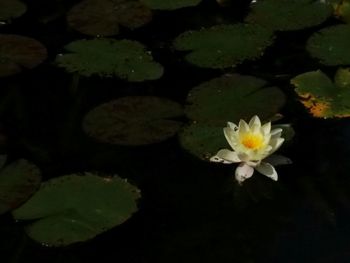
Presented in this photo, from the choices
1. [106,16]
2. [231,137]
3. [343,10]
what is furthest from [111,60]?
[343,10]

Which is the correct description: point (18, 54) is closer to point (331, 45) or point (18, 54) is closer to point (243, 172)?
point (243, 172)

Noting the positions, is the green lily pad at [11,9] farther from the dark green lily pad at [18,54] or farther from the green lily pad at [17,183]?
the green lily pad at [17,183]

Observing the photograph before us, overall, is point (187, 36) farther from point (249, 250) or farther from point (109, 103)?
point (249, 250)

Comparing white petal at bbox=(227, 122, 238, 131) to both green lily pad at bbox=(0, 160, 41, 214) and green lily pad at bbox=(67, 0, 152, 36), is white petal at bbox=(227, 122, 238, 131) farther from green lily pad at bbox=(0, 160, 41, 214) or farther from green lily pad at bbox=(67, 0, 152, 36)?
green lily pad at bbox=(67, 0, 152, 36)

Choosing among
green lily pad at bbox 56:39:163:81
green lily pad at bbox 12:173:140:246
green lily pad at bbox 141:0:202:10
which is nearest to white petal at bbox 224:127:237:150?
green lily pad at bbox 12:173:140:246

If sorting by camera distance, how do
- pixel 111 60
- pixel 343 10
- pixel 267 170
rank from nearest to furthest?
pixel 267 170
pixel 111 60
pixel 343 10

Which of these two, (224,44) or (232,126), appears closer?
(232,126)
